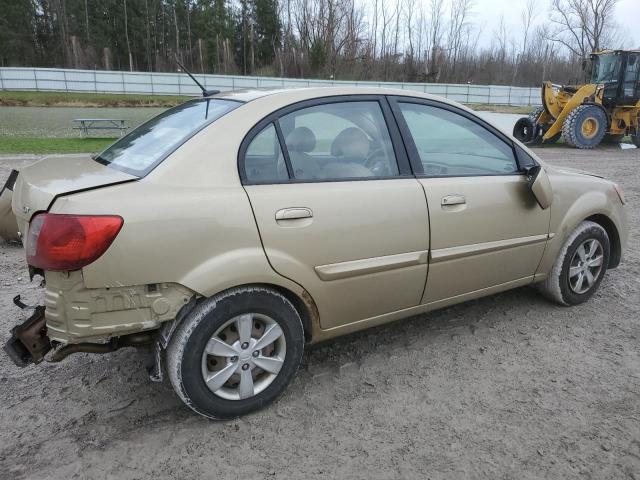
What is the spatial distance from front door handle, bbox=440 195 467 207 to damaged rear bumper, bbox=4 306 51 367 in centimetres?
223

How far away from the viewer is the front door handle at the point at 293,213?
2562 millimetres

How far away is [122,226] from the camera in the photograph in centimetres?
223

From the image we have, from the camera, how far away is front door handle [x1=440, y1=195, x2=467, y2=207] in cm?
310

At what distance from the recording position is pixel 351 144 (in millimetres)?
3062

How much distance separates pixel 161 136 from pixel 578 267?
124 inches

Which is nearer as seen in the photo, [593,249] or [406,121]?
[406,121]

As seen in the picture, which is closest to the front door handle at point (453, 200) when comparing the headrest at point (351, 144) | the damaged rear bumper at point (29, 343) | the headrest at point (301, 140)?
the headrest at point (351, 144)

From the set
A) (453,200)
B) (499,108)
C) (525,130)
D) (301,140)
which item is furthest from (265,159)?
(499,108)

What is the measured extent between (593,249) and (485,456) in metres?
2.30

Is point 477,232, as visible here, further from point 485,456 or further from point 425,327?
point 485,456

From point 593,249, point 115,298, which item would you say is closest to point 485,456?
point 115,298

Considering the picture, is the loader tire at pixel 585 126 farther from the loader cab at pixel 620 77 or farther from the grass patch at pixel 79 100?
the grass patch at pixel 79 100

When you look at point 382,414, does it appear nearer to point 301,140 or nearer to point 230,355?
point 230,355

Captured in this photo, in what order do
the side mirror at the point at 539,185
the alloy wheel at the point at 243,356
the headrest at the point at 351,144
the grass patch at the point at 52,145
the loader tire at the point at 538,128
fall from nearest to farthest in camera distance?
the alloy wheel at the point at 243,356 → the headrest at the point at 351,144 → the side mirror at the point at 539,185 → the grass patch at the point at 52,145 → the loader tire at the point at 538,128
